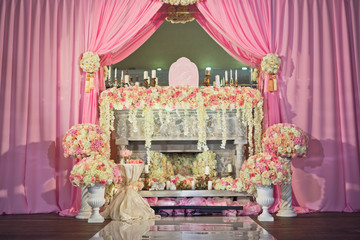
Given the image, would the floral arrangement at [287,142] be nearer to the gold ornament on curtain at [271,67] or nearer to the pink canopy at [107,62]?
the pink canopy at [107,62]

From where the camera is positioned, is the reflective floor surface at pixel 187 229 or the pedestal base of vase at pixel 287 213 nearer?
the reflective floor surface at pixel 187 229

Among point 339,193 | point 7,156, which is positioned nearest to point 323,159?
point 339,193

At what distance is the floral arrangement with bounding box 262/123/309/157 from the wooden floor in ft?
2.72

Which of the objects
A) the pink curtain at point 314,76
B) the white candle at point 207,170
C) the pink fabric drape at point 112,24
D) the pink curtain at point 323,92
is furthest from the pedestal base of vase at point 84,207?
the pink curtain at point 323,92

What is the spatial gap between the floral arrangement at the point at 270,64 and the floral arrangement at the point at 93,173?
260 cm

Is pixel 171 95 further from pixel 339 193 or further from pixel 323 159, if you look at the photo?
pixel 339 193

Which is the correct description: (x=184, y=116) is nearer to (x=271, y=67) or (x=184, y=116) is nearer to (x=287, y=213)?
(x=271, y=67)

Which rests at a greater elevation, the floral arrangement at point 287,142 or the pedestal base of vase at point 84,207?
the floral arrangement at point 287,142

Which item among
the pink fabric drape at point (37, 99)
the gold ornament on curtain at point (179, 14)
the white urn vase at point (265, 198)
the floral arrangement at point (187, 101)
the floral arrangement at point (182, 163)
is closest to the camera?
the white urn vase at point (265, 198)

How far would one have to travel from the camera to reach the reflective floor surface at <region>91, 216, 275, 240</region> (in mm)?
4035

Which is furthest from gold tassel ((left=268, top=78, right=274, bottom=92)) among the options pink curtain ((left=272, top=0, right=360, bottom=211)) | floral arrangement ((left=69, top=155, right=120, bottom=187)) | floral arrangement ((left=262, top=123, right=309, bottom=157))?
floral arrangement ((left=69, top=155, right=120, bottom=187))

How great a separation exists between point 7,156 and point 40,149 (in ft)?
1.56

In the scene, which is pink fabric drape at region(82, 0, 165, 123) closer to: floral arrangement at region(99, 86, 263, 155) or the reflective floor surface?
floral arrangement at region(99, 86, 263, 155)

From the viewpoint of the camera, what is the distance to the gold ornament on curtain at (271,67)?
6.05m
